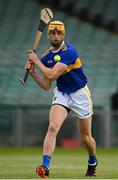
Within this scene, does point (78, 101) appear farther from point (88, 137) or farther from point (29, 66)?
point (29, 66)

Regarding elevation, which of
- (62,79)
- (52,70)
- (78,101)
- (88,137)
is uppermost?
(52,70)

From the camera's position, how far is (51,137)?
10.6 m

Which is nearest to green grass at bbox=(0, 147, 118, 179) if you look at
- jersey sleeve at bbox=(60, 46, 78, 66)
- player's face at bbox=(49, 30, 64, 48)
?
jersey sleeve at bbox=(60, 46, 78, 66)

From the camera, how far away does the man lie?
35.6 ft

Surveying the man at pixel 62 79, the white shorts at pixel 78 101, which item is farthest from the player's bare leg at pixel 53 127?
the white shorts at pixel 78 101

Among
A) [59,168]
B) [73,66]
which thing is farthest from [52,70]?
[59,168]

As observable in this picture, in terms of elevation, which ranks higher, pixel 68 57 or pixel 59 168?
pixel 68 57

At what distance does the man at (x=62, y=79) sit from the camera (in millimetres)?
10852

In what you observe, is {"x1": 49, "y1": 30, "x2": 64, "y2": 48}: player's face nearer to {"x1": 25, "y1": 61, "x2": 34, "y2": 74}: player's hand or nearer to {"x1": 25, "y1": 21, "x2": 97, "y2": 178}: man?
{"x1": 25, "y1": 21, "x2": 97, "y2": 178}: man

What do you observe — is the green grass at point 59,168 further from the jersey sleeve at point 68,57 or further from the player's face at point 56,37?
the player's face at point 56,37

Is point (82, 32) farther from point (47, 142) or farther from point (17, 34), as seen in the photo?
point (47, 142)

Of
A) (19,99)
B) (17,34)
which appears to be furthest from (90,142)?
(17,34)

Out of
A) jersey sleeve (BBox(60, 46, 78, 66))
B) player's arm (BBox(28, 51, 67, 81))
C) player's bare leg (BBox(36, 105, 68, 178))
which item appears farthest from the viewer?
jersey sleeve (BBox(60, 46, 78, 66))

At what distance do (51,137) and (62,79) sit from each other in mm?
940
